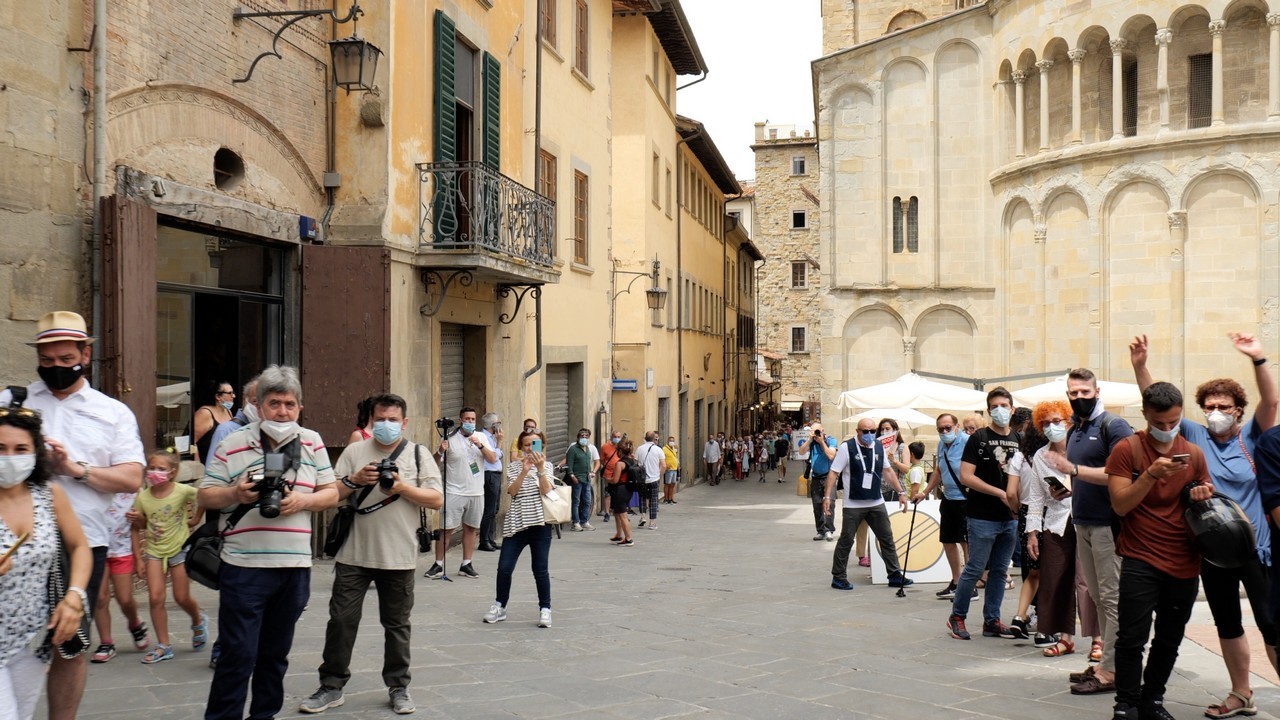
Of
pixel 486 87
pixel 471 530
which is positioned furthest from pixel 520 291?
pixel 471 530

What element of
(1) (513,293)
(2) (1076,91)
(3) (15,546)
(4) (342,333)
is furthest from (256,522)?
(2) (1076,91)

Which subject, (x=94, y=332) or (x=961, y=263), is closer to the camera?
(x=94, y=332)

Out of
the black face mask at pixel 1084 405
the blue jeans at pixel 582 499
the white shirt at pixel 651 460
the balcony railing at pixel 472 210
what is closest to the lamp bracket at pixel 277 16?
the balcony railing at pixel 472 210

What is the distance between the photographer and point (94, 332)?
8.84 metres

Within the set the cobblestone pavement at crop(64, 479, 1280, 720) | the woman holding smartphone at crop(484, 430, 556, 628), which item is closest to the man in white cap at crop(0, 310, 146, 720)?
the cobblestone pavement at crop(64, 479, 1280, 720)

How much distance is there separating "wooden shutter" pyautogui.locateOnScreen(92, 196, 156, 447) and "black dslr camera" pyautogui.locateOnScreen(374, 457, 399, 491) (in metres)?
3.53

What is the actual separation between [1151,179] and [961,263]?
6.26 meters

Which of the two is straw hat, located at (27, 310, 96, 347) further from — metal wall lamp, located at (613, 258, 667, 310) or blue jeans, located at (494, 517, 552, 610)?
metal wall lamp, located at (613, 258, 667, 310)

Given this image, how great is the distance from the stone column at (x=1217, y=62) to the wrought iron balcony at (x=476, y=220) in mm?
19797

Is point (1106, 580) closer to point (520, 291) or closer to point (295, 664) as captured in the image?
point (295, 664)

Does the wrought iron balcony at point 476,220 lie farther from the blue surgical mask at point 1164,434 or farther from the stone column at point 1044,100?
the stone column at point 1044,100

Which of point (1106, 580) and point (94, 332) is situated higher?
point (94, 332)

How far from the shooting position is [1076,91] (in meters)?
30.4

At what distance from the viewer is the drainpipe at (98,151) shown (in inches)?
344
